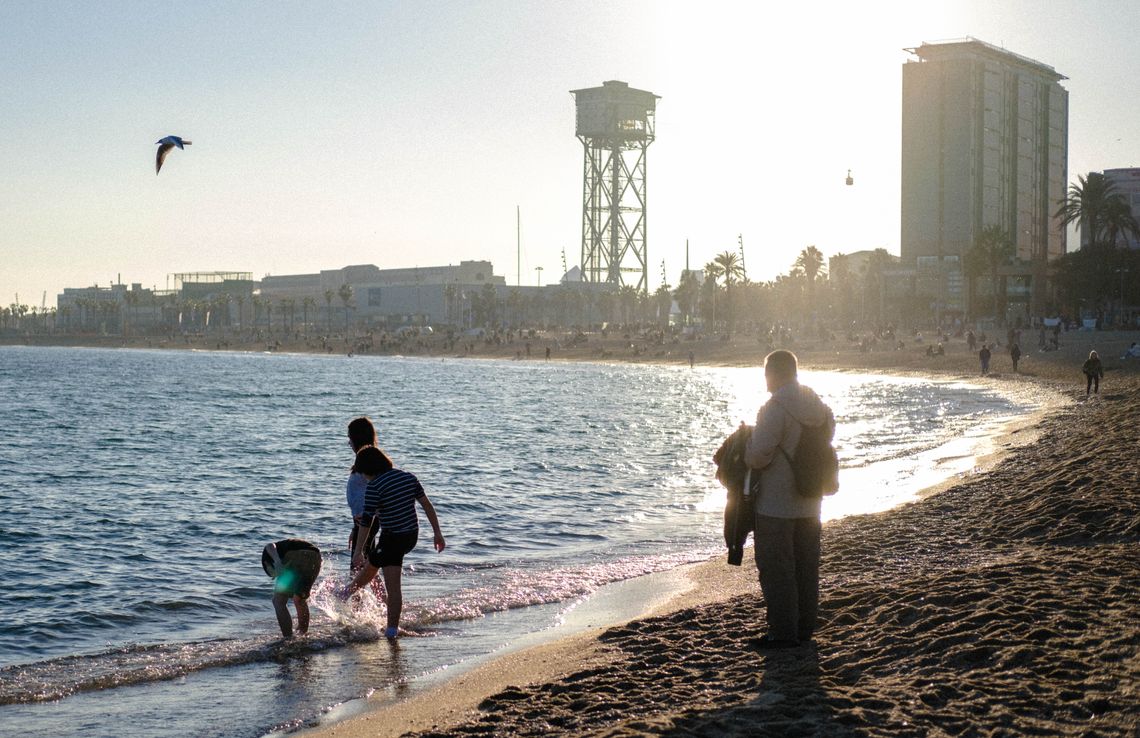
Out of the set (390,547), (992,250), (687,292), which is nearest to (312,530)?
(390,547)

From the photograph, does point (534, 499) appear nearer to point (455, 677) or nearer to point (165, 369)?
point (455, 677)

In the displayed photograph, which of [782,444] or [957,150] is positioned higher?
[957,150]

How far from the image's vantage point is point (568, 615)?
11461 millimetres

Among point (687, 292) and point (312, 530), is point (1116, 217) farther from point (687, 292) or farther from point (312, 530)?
point (312, 530)

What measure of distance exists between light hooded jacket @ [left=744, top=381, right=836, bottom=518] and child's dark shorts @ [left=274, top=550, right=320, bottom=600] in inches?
159

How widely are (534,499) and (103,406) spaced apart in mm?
45064

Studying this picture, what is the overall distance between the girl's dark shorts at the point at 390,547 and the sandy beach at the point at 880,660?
1126 millimetres

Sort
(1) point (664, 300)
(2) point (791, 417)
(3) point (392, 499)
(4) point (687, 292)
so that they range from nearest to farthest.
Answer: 1. (2) point (791, 417)
2. (3) point (392, 499)
3. (4) point (687, 292)
4. (1) point (664, 300)

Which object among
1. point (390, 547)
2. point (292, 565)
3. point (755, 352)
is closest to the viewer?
point (390, 547)

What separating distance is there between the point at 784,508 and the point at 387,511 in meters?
3.27

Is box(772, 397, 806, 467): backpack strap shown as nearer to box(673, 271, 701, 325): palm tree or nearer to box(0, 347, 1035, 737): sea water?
box(0, 347, 1035, 737): sea water

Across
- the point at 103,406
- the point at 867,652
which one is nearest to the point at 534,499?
the point at 867,652

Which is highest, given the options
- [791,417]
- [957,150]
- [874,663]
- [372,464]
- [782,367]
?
[957,150]

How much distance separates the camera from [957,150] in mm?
154375
